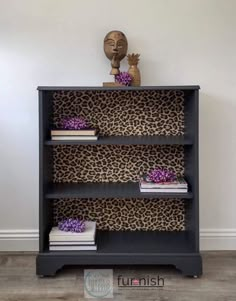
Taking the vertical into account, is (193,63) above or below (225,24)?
below

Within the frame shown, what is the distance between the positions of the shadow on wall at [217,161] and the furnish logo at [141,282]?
0.62m

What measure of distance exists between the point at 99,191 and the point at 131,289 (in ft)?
2.03

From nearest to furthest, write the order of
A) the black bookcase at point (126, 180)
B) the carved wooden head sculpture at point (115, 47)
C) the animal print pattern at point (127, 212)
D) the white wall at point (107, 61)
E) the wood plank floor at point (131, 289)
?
the wood plank floor at point (131, 289) < the black bookcase at point (126, 180) < the carved wooden head sculpture at point (115, 47) < the white wall at point (107, 61) < the animal print pattern at point (127, 212)

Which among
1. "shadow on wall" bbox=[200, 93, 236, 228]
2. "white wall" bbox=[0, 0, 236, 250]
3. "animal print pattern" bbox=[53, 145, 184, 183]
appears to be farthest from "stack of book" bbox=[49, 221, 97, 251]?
"shadow on wall" bbox=[200, 93, 236, 228]

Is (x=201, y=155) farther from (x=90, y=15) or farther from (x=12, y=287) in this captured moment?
(x=12, y=287)

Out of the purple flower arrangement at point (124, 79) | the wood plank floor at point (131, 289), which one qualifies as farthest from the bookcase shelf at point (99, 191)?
the purple flower arrangement at point (124, 79)

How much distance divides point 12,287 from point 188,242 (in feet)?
3.66

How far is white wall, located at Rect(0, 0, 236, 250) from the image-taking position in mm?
2674

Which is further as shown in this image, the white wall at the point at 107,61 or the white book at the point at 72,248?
the white wall at the point at 107,61

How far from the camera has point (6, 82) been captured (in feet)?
8.93

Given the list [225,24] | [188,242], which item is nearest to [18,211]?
[188,242]

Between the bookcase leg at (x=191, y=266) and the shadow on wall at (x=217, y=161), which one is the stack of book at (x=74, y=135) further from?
the bookcase leg at (x=191, y=266)

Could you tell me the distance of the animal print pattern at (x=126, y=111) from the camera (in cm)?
271

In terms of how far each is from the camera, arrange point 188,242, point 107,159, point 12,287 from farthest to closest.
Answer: point 107,159, point 188,242, point 12,287
